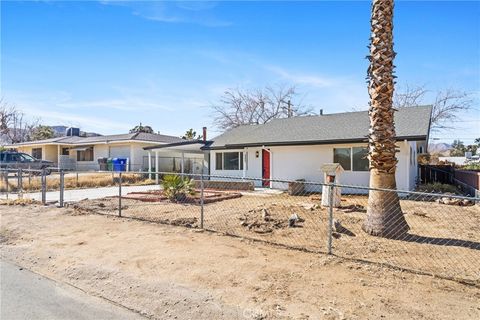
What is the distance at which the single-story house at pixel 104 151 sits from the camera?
29.3 meters

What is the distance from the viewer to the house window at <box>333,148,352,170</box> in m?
16.4

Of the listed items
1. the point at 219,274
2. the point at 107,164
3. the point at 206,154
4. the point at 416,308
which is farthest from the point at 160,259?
the point at 107,164

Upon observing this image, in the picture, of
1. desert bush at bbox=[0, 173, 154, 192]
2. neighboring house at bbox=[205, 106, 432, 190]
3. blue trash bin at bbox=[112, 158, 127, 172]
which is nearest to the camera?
neighboring house at bbox=[205, 106, 432, 190]

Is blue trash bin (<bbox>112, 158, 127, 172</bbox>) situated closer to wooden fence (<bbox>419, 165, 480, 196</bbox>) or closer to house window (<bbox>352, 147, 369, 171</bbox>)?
house window (<bbox>352, 147, 369, 171</bbox>)

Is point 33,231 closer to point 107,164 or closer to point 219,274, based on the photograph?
point 219,274

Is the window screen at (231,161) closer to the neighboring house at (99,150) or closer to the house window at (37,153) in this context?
the neighboring house at (99,150)

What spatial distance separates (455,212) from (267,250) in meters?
7.96

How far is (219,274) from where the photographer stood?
503cm

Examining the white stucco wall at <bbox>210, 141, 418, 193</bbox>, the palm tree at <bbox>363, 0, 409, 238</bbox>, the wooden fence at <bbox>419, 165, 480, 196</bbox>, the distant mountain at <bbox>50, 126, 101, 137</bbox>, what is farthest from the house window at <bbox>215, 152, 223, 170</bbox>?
the distant mountain at <bbox>50, 126, 101, 137</bbox>

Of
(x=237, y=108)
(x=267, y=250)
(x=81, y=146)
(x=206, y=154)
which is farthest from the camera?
(x=237, y=108)

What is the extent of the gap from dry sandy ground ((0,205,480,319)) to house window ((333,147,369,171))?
10699mm

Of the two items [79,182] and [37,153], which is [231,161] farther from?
[37,153]

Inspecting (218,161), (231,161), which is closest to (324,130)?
(231,161)

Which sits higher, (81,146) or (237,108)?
(237,108)
